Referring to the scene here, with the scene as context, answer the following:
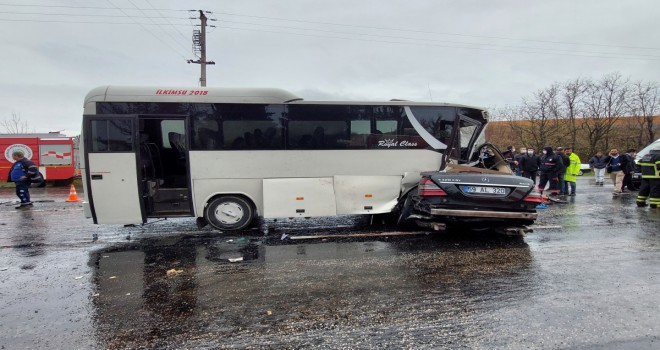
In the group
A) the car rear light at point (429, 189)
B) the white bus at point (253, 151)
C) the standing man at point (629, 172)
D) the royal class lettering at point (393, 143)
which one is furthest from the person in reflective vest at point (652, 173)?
the car rear light at point (429, 189)

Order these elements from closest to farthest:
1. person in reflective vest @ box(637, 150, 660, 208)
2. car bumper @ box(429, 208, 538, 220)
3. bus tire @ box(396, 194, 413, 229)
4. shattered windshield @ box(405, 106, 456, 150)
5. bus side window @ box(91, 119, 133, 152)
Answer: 1. car bumper @ box(429, 208, 538, 220)
2. bus side window @ box(91, 119, 133, 152)
3. bus tire @ box(396, 194, 413, 229)
4. shattered windshield @ box(405, 106, 456, 150)
5. person in reflective vest @ box(637, 150, 660, 208)

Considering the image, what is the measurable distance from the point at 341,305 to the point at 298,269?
1.35m

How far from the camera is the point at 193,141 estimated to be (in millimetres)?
7293

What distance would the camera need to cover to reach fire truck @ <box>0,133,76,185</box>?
19969 millimetres

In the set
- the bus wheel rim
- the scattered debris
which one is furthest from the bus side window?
the scattered debris

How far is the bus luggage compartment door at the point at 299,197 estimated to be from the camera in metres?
7.41

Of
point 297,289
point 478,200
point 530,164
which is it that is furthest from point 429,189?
point 530,164

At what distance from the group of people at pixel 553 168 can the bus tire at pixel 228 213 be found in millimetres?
9402

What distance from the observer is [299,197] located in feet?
24.6

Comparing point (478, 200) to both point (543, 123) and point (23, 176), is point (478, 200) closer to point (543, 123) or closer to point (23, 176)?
point (23, 176)

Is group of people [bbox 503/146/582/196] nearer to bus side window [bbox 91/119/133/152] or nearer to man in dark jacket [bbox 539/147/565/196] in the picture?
man in dark jacket [bbox 539/147/565/196]

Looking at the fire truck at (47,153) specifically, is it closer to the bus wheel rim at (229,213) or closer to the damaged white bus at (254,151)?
the damaged white bus at (254,151)

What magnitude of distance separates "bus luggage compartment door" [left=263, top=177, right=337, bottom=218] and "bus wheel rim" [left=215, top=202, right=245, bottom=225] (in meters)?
0.55

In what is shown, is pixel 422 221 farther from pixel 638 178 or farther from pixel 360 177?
pixel 638 178
